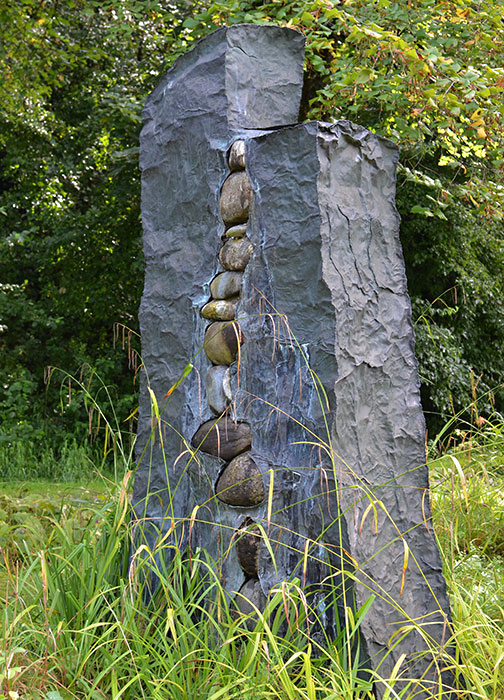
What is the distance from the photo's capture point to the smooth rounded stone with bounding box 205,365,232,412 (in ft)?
6.93

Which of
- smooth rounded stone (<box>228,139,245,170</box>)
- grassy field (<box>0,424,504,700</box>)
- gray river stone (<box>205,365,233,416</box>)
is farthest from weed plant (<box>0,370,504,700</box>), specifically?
smooth rounded stone (<box>228,139,245,170</box>)

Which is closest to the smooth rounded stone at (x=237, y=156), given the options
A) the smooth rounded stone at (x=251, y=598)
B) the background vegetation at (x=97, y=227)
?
the smooth rounded stone at (x=251, y=598)

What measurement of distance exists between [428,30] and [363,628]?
404 cm

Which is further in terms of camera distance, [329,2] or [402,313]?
[329,2]

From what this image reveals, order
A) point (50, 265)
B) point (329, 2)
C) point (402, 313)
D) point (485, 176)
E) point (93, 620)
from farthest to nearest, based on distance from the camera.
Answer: point (50, 265)
point (485, 176)
point (329, 2)
point (402, 313)
point (93, 620)

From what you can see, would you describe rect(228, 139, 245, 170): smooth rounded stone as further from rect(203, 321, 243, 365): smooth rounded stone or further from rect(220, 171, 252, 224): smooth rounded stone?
rect(203, 321, 243, 365): smooth rounded stone

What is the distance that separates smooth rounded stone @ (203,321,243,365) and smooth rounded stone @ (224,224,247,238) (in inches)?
11.0

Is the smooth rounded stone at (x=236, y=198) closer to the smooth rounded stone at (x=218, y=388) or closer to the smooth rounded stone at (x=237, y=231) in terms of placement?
the smooth rounded stone at (x=237, y=231)

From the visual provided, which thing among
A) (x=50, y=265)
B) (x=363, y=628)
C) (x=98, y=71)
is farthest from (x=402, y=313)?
(x=98, y=71)

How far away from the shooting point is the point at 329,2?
11.8 feet

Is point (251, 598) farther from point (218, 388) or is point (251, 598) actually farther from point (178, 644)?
point (218, 388)

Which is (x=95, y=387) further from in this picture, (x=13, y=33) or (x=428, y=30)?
(x=428, y=30)

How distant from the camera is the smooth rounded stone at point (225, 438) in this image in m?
2.05

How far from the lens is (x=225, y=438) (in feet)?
6.85
